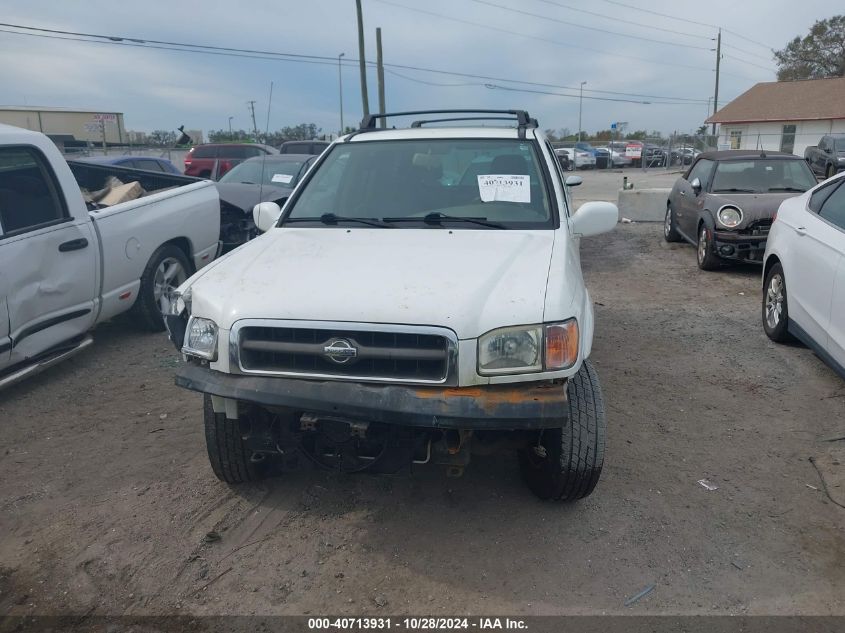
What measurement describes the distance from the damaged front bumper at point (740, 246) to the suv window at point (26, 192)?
24.3 ft

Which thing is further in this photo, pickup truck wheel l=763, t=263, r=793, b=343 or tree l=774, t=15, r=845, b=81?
tree l=774, t=15, r=845, b=81

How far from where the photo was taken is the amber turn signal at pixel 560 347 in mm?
2744

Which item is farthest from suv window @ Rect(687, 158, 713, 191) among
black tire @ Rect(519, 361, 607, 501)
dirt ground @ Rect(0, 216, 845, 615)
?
black tire @ Rect(519, 361, 607, 501)

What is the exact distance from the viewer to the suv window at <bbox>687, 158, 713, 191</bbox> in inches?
372

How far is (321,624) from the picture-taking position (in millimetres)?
2662

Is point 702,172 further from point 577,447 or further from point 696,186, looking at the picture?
point 577,447

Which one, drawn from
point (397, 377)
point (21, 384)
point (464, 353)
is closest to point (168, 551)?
point (397, 377)

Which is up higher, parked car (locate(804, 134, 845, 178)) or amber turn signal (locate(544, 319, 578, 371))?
parked car (locate(804, 134, 845, 178))

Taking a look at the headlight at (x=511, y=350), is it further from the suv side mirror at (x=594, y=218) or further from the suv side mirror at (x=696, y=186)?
the suv side mirror at (x=696, y=186)

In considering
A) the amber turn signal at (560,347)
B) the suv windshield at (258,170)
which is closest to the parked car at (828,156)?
the suv windshield at (258,170)

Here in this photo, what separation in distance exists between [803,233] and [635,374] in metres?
1.71

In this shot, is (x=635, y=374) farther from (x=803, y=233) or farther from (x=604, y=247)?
(x=604, y=247)

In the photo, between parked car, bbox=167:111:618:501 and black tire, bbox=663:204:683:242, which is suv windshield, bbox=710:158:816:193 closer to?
black tire, bbox=663:204:683:242

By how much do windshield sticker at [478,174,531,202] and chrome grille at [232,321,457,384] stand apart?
1504mm
